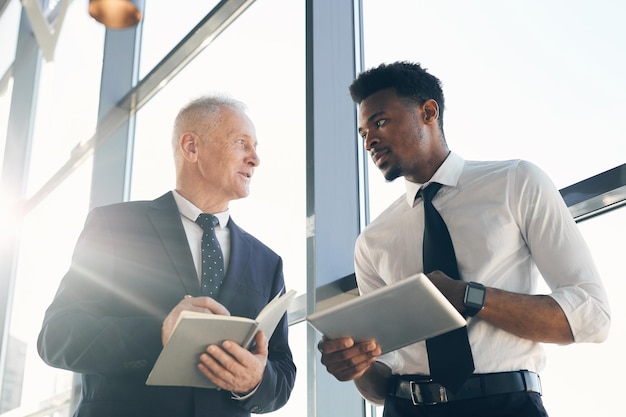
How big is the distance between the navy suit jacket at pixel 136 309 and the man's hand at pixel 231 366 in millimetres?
118

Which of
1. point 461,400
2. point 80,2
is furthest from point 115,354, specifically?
point 80,2

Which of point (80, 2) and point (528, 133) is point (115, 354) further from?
point (80, 2)

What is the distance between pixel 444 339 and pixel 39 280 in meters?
5.05

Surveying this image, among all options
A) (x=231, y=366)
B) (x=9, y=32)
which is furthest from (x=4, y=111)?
(x=231, y=366)

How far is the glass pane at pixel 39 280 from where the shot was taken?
19.1ft

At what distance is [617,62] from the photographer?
2467 millimetres

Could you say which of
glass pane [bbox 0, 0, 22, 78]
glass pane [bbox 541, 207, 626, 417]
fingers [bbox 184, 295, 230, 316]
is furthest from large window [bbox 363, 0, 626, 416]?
glass pane [bbox 0, 0, 22, 78]

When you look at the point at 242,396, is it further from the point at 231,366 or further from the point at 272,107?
the point at 272,107

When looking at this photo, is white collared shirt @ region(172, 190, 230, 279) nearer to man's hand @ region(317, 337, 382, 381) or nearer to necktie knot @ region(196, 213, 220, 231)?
necktie knot @ region(196, 213, 220, 231)

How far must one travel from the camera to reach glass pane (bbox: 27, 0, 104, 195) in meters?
6.09

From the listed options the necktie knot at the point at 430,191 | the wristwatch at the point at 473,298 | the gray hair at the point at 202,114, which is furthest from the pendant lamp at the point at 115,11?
the wristwatch at the point at 473,298

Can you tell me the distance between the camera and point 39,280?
6320 mm

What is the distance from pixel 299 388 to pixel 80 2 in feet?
15.6

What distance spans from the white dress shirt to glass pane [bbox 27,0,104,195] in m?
3.94
